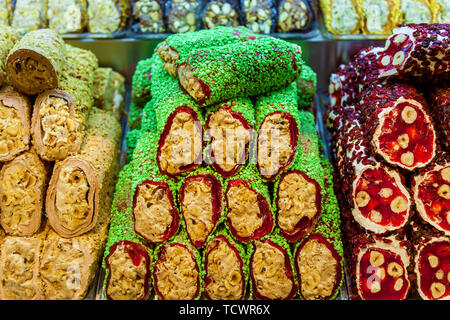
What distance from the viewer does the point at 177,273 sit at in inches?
72.6

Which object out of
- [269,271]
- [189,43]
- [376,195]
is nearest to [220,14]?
[189,43]

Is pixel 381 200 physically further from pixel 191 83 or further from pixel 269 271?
pixel 191 83

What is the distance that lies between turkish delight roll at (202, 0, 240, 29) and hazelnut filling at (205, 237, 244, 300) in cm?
147

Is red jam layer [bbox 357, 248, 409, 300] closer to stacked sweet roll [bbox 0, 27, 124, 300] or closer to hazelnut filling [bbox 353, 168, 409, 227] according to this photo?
hazelnut filling [bbox 353, 168, 409, 227]

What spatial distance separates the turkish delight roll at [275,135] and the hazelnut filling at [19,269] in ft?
3.41

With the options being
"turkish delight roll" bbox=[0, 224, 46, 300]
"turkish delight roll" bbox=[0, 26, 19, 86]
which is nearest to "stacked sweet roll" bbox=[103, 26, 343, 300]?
"turkish delight roll" bbox=[0, 224, 46, 300]

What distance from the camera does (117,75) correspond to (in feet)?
8.83

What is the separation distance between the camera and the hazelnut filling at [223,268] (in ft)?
6.07

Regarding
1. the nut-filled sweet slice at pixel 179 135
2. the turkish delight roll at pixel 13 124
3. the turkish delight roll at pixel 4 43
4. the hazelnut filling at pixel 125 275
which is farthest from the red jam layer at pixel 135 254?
the turkish delight roll at pixel 4 43

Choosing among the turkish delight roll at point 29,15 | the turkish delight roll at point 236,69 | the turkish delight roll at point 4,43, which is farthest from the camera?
the turkish delight roll at point 29,15

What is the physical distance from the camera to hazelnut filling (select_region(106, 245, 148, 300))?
184cm

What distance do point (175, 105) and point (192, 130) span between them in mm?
132

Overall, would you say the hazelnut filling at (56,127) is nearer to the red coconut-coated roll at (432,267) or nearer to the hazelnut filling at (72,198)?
the hazelnut filling at (72,198)

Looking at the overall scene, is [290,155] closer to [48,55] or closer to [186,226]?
[186,226]
